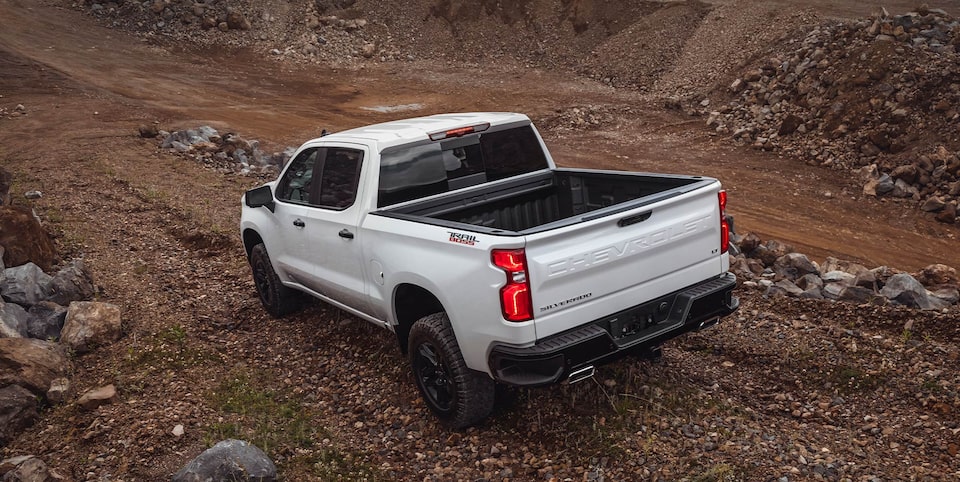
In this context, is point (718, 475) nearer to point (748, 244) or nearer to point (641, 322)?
point (641, 322)

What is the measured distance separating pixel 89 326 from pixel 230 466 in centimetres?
316

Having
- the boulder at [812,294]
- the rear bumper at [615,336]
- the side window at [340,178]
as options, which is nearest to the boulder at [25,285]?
the side window at [340,178]

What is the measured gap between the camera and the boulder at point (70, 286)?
7.85 metres

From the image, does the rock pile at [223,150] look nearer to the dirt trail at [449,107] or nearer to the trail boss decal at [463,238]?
the dirt trail at [449,107]

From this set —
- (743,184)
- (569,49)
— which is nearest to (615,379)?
(743,184)

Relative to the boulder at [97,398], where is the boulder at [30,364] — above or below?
above

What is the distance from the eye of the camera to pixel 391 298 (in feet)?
17.7

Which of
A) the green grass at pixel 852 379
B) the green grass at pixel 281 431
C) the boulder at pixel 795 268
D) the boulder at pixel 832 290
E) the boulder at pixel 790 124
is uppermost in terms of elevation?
the green grass at pixel 281 431

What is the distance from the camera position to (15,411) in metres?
5.74

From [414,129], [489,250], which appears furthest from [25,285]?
[489,250]

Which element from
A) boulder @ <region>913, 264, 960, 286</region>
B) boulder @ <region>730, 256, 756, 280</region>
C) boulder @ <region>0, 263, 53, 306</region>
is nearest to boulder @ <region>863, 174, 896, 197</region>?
boulder @ <region>913, 264, 960, 286</region>

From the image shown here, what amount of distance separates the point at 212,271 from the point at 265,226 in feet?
7.63

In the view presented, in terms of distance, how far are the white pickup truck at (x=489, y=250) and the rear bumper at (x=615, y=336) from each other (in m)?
0.01

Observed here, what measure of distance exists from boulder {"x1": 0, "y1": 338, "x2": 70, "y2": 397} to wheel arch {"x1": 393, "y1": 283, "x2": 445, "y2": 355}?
10.1ft
